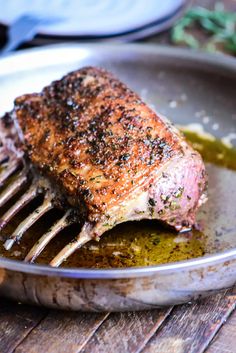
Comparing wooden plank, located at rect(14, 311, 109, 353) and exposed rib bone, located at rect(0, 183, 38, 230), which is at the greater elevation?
exposed rib bone, located at rect(0, 183, 38, 230)

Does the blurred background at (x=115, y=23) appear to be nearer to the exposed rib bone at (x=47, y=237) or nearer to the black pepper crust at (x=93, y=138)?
the black pepper crust at (x=93, y=138)

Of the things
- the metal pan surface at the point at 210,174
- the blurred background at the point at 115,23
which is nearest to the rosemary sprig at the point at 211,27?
the blurred background at the point at 115,23

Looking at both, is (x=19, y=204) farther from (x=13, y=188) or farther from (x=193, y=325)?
(x=193, y=325)

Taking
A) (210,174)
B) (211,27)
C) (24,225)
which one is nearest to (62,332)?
(24,225)

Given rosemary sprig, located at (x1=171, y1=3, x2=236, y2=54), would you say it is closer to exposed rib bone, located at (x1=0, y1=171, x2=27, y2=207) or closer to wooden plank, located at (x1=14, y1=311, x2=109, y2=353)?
exposed rib bone, located at (x1=0, y1=171, x2=27, y2=207)

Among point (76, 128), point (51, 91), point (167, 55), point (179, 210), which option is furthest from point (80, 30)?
point (179, 210)

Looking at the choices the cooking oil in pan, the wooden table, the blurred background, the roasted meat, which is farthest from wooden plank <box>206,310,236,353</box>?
the blurred background

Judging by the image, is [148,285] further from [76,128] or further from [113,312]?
[76,128]
